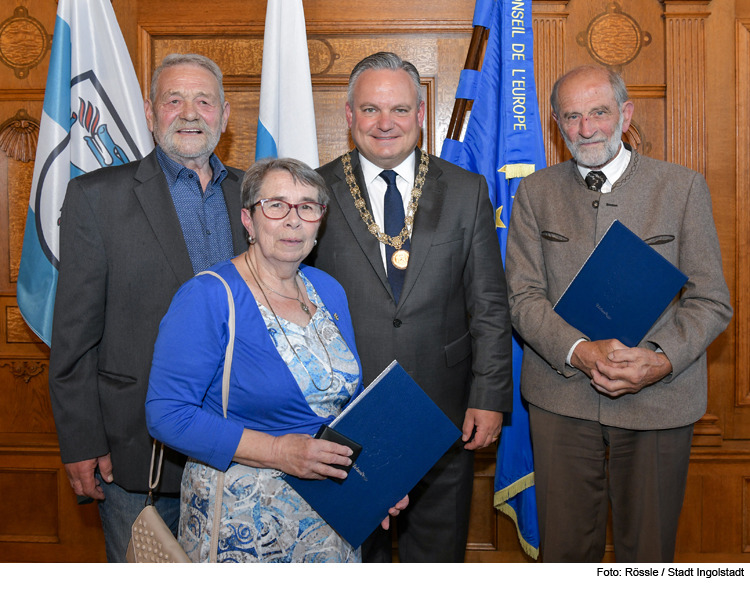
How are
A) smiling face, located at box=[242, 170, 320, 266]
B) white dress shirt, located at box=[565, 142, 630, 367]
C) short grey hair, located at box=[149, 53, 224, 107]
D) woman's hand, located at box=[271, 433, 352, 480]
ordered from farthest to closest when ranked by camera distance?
white dress shirt, located at box=[565, 142, 630, 367], short grey hair, located at box=[149, 53, 224, 107], smiling face, located at box=[242, 170, 320, 266], woman's hand, located at box=[271, 433, 352, 480]

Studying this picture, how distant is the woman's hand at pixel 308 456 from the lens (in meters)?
1.37

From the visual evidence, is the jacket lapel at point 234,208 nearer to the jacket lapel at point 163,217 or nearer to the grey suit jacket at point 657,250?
the jacket lapel at point 163,217

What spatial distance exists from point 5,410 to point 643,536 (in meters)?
3.21

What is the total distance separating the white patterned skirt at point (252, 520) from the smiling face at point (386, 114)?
1.20 metres

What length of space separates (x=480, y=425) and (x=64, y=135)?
2.18 m

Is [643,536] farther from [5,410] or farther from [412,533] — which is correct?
[5,410]

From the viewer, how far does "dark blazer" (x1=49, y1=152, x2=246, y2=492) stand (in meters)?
1.85

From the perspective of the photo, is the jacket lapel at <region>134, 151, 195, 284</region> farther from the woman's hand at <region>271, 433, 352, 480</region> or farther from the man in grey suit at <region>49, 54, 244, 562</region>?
the woman's hand at <region>271, 433, 352, 480</region>

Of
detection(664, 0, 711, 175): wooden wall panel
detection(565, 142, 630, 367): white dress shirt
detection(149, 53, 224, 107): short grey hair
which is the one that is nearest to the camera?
detection(149, 53, 224, 107): short grey hair

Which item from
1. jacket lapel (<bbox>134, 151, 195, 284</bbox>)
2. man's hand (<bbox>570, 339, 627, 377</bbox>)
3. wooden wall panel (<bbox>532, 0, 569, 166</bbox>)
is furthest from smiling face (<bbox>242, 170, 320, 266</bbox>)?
wooden wall panel (<bbox>532, 0, 569, 166</bbox>)

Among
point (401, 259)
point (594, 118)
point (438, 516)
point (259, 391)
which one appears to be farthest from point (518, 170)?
point (259, 391)

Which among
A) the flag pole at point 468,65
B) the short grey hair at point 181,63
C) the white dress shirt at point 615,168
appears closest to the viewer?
the short grey hair at point 181,63

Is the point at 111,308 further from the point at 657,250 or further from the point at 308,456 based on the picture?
the point at 657,250

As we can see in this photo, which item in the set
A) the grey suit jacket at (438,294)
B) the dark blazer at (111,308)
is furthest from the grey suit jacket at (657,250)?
the dark blazer at (111,308)
